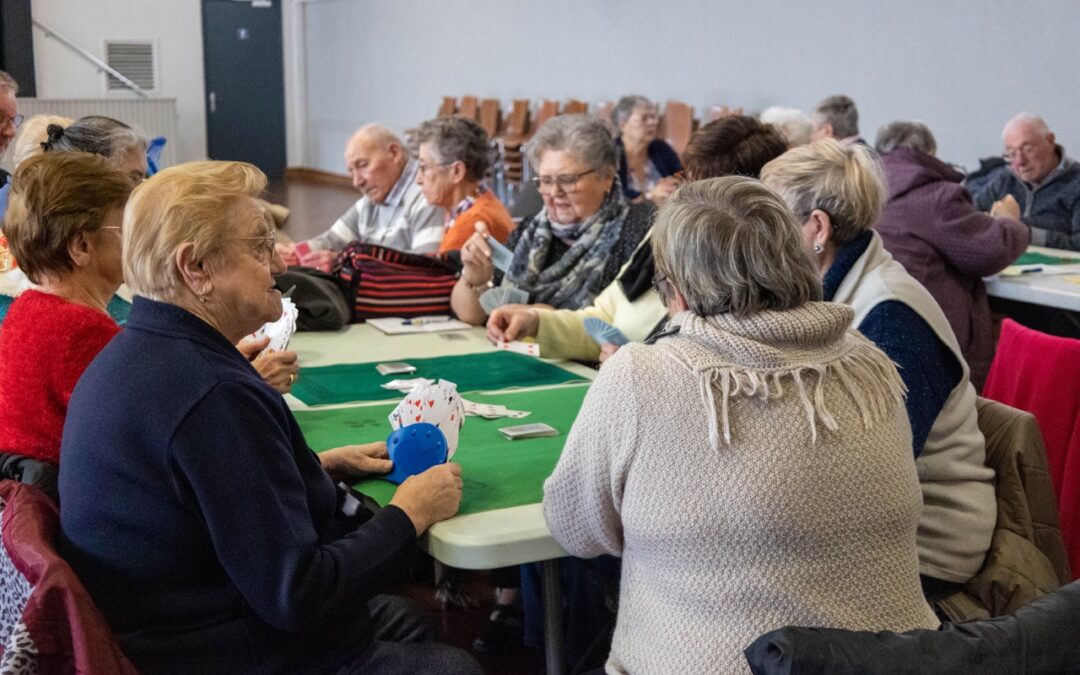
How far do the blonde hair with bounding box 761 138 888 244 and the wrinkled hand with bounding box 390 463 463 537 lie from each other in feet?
2.83

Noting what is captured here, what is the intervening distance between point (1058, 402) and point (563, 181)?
148cm

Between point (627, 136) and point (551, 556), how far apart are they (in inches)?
223

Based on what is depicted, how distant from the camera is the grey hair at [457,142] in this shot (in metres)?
4.29

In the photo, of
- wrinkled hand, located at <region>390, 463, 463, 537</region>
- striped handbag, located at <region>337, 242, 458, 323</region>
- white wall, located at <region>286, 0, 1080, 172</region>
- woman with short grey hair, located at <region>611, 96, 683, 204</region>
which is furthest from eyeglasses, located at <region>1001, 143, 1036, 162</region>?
wrinkled hand, located at <region>390, 463, 463, 537</region>

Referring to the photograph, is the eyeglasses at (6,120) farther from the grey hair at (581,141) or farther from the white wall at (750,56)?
the white wall at (750,56)

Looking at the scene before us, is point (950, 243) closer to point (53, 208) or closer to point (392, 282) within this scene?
point (392, 282)

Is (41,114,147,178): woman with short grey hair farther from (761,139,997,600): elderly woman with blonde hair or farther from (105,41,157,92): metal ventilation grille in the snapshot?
(105,41,157,92): metal ventilation grille

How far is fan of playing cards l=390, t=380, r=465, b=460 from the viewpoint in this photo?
6.74 feet

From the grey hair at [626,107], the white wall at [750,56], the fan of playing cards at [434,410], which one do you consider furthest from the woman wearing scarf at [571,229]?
the white wall at [750,56]

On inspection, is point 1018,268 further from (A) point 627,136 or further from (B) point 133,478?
(B) point 133,478

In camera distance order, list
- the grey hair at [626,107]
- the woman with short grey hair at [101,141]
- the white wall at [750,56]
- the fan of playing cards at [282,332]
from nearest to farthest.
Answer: the fan of playing cards at [282,332] → the woman with short grey hair at [101,141] → the white wall at [750,56] → the grey hair at [626,107]

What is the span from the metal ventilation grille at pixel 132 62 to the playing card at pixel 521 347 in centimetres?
1328

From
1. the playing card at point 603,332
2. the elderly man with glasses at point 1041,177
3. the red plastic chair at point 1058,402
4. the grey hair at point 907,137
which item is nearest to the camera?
the red plastic chair at point 1058,402

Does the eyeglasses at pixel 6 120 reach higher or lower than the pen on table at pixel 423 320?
higher
